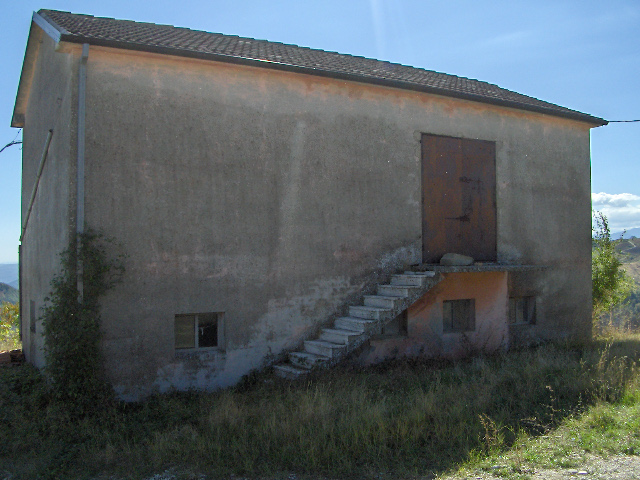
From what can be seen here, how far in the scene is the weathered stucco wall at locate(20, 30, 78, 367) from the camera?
8492 mm

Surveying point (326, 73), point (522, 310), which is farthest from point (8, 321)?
point (522, 310)

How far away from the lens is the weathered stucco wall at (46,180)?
334 inches

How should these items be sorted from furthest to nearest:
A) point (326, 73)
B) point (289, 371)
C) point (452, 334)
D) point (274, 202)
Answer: point (452, 334) → point (326, 73) → point (274, 202) → point (289, 371)

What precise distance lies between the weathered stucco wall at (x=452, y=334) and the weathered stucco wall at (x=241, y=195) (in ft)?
3.01

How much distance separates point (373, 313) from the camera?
952 cm

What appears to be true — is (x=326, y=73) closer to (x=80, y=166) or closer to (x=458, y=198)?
(x=458, y=198)

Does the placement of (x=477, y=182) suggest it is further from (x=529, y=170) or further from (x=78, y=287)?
(x=78, y=287)

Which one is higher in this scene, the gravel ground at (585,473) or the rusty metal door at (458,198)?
the rusty metal door at (458,198)

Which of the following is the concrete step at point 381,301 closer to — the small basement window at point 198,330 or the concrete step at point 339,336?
the concrete step at point 339,336

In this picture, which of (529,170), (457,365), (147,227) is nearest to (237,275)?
(147,227)

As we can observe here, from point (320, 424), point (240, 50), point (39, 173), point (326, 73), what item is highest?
point (240, 50)

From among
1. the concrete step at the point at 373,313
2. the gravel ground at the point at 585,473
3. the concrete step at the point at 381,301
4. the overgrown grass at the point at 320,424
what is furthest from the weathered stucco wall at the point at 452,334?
the gravel ground at the point at 585,473

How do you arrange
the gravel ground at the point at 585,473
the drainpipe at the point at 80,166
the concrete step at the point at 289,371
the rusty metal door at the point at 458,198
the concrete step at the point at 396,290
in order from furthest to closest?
the rusty metal door at the point at 458,198 < the concrete step at the point at 396,290 < the concrete step at the point at 289,371 < the drainpipe at the point at 80,166 < the gravel ground at the point at 585,473

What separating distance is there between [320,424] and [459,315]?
6511 mm
